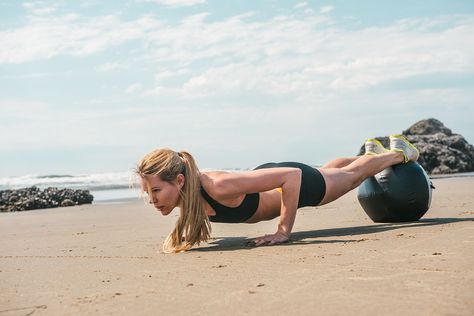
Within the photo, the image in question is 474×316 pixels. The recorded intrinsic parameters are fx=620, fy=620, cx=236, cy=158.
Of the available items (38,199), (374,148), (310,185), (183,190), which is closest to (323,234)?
(310,185)

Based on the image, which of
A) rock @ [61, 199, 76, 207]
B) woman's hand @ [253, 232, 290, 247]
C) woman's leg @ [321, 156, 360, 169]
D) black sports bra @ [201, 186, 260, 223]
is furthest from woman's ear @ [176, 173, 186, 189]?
rock @ [61, 199, 76, 207]

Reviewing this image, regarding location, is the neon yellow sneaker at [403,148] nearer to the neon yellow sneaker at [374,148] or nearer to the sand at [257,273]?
the neon yellow sneaker at [374,148]

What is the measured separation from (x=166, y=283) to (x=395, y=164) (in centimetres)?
379

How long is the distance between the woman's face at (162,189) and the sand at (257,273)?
1.61 ft

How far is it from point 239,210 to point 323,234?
901 mm

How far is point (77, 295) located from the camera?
363cm

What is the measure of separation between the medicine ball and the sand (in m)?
0.22

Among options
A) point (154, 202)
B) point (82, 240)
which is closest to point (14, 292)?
point (154, 202)

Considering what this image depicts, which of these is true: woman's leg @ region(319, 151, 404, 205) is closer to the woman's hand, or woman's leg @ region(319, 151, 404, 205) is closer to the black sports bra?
the black sports bra

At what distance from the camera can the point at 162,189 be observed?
5559 mm

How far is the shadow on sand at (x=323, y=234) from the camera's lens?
222 inches

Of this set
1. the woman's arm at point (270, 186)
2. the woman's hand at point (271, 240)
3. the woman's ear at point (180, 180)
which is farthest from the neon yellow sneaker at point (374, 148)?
the woman's ear at point (180, 180)

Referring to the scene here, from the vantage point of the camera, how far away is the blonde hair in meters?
5.52

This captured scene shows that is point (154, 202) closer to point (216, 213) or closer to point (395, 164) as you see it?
point (216, 213)
